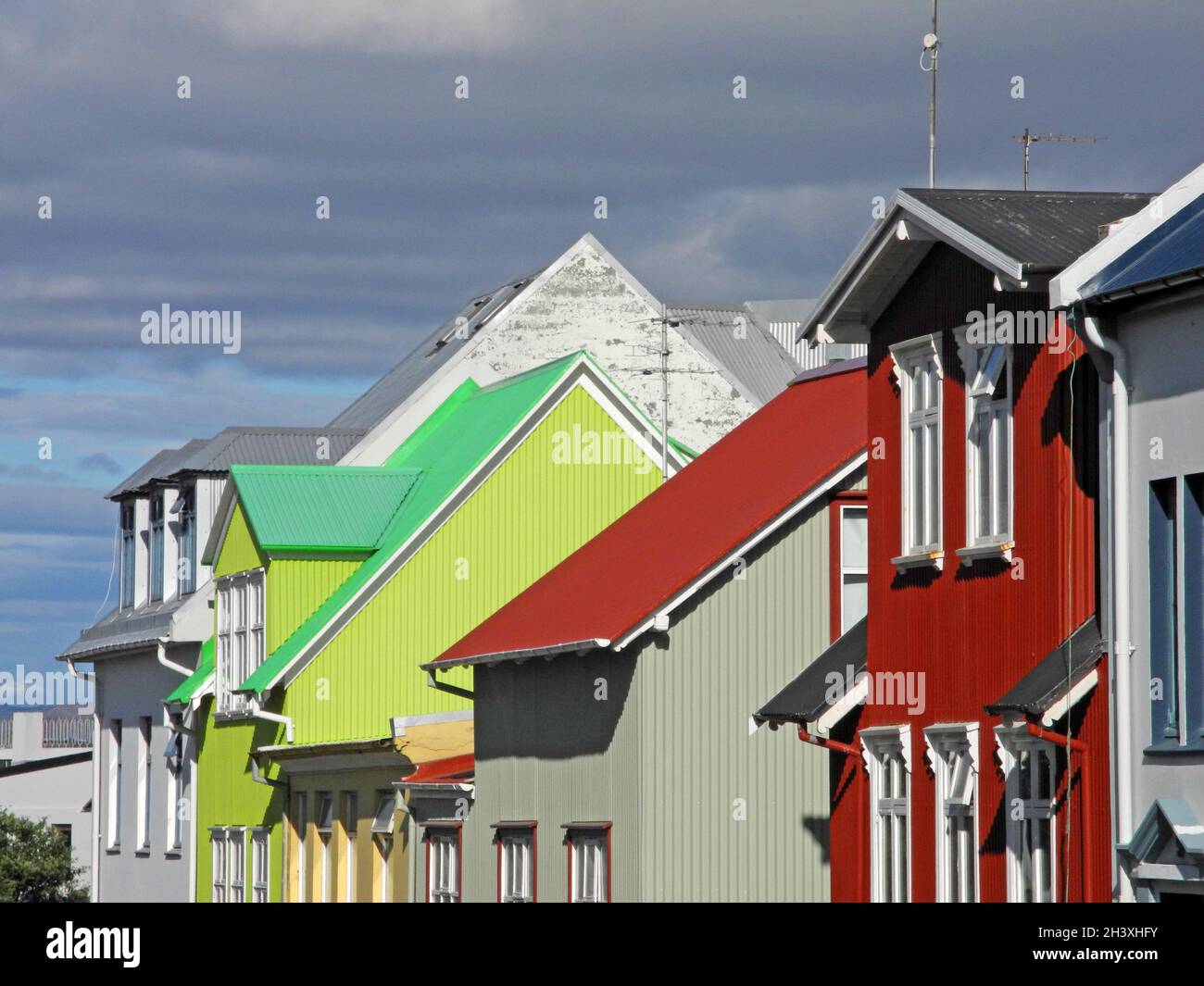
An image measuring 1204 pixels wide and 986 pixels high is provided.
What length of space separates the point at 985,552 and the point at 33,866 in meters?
44.7

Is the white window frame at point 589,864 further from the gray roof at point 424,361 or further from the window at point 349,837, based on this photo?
the gray roof at point 424,361

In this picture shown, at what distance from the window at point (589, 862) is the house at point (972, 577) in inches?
180

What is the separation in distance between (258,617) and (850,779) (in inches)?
679

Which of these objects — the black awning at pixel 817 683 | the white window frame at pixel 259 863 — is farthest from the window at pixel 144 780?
the black awning at pixel 817 683

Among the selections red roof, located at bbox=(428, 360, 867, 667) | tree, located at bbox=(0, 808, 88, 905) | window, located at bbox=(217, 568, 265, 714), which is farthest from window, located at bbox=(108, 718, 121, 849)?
red roof, located at bbox=(428, 360, 867, 667)

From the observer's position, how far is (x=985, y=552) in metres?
19.9

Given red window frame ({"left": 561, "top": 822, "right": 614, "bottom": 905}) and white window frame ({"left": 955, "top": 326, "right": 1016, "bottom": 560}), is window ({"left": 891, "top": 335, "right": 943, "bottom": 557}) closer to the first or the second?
white window frame ({"left": 955, "top": 326, "right": 1016, "bottom": 560})

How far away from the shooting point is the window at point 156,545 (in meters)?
46.2

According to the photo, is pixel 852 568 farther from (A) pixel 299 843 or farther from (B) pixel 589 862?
(A) pixel 299 843

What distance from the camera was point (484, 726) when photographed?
102 feet

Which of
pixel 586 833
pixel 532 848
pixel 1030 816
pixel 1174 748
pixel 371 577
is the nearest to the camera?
pixel 1174 748

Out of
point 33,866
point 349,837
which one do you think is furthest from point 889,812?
point 33,866

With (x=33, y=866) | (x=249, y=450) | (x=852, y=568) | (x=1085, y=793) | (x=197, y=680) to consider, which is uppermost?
(x=249, y=450)
